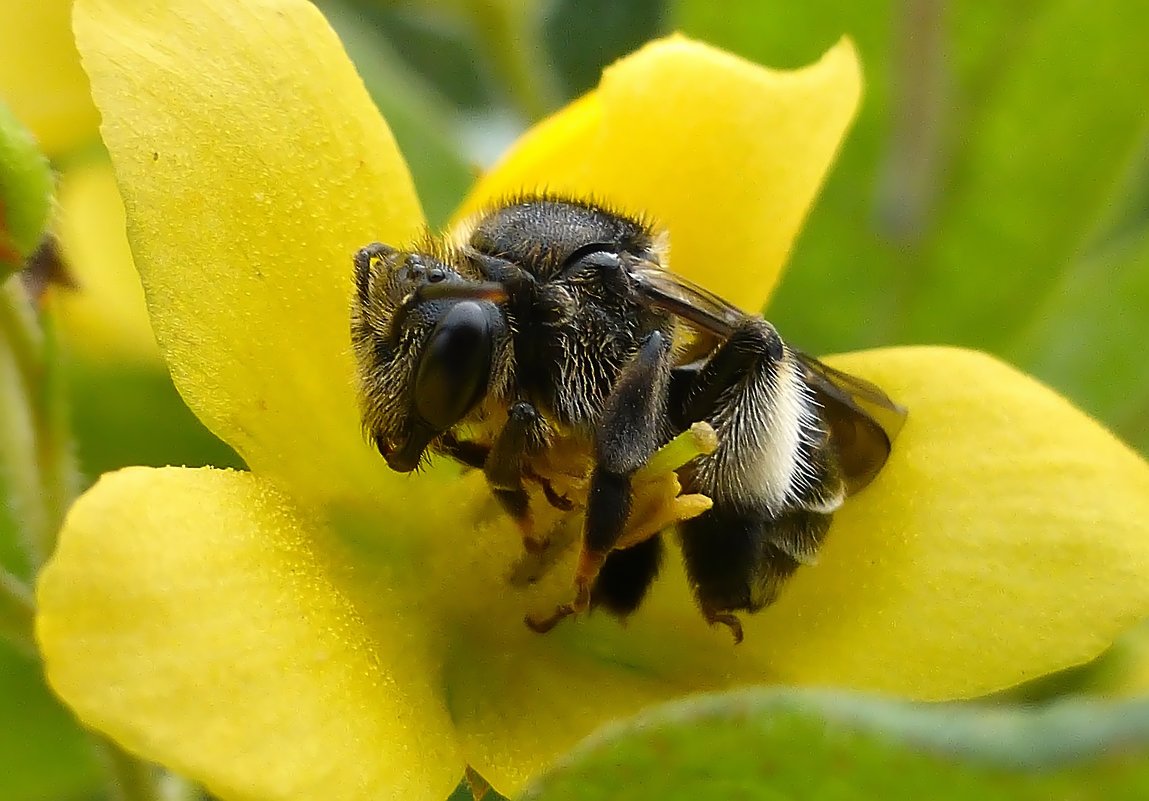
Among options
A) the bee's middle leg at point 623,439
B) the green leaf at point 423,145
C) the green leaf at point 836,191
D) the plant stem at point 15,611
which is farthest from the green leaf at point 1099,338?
the plant stem at point 15,611

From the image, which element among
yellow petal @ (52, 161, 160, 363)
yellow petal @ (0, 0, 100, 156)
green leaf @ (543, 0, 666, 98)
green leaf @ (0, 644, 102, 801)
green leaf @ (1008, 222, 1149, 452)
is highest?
yellow petal @ (0, 0, 100, 156)

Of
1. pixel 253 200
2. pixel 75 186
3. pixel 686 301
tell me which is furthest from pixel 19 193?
pixel 75 186

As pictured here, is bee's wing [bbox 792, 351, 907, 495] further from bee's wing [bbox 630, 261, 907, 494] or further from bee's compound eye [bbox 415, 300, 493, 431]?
bee's compound eye [bbox 415, 300, 493, 431]

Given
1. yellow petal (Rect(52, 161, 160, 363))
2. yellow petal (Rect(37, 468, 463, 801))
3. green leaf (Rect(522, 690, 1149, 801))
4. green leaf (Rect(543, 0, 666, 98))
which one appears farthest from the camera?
green leaf (Rect(543, 0, 666, 98))

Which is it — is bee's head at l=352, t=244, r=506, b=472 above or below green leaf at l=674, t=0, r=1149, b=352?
above

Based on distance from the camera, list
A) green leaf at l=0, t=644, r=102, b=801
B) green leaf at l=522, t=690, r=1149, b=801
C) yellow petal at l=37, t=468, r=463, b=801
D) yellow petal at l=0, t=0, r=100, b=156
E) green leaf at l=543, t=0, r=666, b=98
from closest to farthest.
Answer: green leaf at l=522, t=690, r=1149, b=801 → yellow petal at l=37, t=468, r=463, b=801 → yellow petal at l=0, t=0, r=100, b=156 → green leaf at l=0, t=644, r=102, b=801 → green leaf at l=543, t=0, r=666, b=98

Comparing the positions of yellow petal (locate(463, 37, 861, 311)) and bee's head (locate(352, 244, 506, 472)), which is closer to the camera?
bee's head (locate(352, 244, 506, 472))

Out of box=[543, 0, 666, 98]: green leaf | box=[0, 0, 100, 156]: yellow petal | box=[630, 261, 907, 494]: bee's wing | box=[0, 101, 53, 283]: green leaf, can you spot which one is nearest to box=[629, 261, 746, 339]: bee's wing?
box=[630, 261, 907, 494]: bee's wing

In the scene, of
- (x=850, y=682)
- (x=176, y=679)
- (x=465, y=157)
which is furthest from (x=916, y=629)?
(x=465, y=157)
